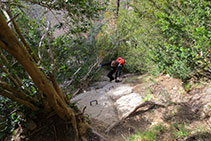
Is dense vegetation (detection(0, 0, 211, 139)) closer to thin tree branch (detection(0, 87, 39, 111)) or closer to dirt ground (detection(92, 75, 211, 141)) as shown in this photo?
thin tree branch (detection(0, 87, 39, 111))

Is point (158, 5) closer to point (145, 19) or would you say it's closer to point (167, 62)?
point (145, 19)

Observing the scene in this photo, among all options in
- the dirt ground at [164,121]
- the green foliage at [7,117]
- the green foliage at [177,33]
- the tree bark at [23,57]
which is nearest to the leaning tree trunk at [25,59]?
the tree bark at [23,57]

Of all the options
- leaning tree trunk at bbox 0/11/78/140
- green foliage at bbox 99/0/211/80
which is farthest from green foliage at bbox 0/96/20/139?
green foliage at bbox 99/0/211/80

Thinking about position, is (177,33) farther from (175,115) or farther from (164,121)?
(164,121)

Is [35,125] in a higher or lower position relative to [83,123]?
higher

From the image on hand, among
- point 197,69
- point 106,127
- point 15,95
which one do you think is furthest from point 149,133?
point 15,95

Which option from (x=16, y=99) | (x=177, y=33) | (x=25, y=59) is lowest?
(x=177, y=33)

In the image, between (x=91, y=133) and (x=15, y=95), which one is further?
(x=91, y=133)

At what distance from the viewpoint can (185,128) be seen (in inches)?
132

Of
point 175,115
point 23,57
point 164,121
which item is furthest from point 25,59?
point 175,115

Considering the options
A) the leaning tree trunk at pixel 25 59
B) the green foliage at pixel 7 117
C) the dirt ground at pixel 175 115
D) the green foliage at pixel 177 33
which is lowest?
the dirt ground at pixel 175 115

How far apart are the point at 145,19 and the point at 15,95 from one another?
17.8 feet

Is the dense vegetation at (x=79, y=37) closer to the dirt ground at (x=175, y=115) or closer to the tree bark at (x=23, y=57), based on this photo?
the tree bark at (x=23, y=57)

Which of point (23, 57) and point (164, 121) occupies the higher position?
point (23, 57)
